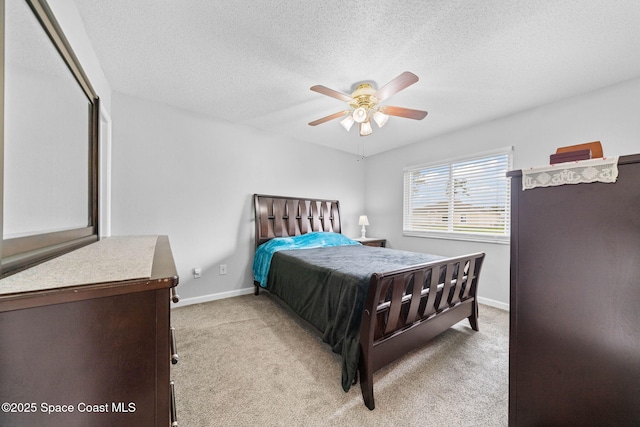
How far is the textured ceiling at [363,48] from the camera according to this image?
4.81 ft

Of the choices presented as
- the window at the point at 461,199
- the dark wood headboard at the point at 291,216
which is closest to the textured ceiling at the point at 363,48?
the window at the point at 461,199

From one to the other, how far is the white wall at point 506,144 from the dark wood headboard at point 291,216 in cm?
105

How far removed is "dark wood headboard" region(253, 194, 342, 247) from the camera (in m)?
3.40

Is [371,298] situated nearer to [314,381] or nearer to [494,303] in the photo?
[314,381]

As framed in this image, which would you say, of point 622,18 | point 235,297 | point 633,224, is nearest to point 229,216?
point 235,297

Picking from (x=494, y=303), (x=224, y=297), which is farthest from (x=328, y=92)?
(x=494, y=303)

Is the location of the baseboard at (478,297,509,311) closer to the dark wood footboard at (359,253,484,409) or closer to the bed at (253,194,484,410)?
the bed at (253,194,484,410)

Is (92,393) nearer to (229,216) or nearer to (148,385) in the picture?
(148,385)

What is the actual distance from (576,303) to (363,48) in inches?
74.3

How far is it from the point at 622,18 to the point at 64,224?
3556mm

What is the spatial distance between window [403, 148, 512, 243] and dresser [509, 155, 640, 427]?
1.97 meters

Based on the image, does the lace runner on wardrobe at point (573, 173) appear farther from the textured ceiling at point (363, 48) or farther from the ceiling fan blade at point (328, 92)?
the ceiling fan blade at point (328, 92)

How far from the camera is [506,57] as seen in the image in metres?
1.84

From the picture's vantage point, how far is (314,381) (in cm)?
165
